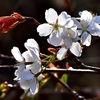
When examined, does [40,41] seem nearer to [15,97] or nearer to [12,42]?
[12,42]

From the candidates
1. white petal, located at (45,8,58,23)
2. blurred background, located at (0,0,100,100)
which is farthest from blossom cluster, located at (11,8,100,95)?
blurred background, located at (0,0,100,100)

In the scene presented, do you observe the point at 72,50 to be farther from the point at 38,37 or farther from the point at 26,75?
the point at 38,37

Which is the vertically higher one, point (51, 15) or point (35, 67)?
point (51, 15)

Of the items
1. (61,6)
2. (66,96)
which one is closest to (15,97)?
(66,96)

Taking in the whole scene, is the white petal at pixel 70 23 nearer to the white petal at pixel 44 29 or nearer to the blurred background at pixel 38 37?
the white petal at pixel 44 29

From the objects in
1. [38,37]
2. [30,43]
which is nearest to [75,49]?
[30,43]

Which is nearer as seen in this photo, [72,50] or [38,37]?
[72,50]

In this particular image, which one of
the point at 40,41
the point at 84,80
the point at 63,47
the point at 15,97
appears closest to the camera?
the point at 63,47

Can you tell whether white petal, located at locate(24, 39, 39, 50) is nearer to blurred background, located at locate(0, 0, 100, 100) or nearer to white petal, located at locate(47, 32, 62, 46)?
white petal, located at locate(47, 32, 62, 46)
